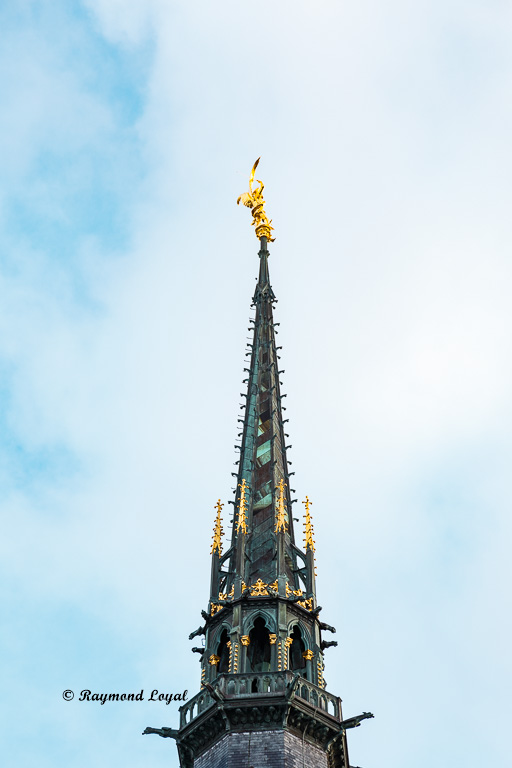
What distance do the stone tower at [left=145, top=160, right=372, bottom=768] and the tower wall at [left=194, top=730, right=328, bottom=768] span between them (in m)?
0.04

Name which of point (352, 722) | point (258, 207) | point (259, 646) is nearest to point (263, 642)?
point (259, 646)

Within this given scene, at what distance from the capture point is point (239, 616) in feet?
160

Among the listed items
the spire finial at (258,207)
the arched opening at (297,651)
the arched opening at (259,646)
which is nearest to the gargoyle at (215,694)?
the arched opening at (259,646)

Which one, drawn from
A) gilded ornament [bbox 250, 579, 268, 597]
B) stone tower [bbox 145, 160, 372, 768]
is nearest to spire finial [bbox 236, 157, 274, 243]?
stone tower [bbox 145, 160, 372, 768]

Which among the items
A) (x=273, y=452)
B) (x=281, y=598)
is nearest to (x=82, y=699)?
(x=281, y=598)

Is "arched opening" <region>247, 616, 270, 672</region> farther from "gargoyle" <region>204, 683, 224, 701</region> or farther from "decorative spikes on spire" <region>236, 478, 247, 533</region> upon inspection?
"decorative spikes on spire" <region>236, 478, 247, 533</region>

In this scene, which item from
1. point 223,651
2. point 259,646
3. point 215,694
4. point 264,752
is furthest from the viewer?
point 259,646

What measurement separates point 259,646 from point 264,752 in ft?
22.7

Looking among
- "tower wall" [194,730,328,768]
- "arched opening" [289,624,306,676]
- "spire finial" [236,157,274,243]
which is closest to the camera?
Answer: "tower wall" [194,730,328,768]

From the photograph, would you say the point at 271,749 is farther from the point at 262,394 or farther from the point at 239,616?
the point at 262,394

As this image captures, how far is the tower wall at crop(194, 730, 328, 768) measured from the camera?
4319 centimetres

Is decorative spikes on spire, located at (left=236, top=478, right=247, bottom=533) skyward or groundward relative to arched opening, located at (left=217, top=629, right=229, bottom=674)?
skyward

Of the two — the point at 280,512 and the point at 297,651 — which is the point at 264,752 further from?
the point at 280,512

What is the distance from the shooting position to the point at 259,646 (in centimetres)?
4997
